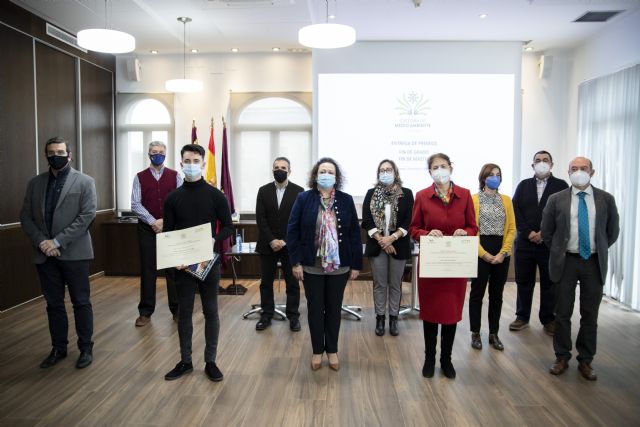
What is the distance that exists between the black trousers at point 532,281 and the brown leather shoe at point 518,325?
0.04 m

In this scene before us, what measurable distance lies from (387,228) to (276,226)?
3.32 feet

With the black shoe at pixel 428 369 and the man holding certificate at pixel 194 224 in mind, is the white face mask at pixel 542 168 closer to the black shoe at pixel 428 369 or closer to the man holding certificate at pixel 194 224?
the black shoe at pixel 428 369

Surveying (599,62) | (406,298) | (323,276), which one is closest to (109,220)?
(406,298)

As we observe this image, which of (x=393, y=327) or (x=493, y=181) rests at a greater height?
(x=493, y=181)

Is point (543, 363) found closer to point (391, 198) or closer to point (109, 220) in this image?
point (391, 198)

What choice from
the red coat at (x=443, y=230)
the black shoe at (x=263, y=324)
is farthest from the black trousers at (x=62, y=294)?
the red coat at (x=443, y=230)

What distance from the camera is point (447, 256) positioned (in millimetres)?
3096

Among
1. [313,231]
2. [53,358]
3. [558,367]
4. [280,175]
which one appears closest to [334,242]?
[313,231]

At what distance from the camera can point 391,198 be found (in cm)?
417

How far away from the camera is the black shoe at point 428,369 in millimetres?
3307

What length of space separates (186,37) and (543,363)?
571 centimetres

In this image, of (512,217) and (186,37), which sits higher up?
(186,37)

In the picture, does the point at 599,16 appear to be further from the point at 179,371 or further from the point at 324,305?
the point at 179,371

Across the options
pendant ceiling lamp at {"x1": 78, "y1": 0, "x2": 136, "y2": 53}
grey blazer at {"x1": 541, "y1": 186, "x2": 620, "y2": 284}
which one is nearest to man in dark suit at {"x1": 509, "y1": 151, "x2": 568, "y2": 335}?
grey blazer at {"x1": 541, "y1": 186, "x2": 620, "y2": 284}
